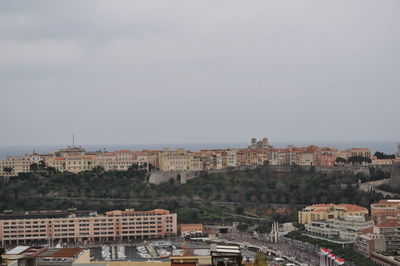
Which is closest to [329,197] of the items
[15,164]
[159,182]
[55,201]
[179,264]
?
[159,182]

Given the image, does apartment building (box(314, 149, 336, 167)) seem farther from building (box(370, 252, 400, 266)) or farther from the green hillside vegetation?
building (box(370, 252, 400, 266))

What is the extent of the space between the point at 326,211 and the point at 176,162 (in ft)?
48.7

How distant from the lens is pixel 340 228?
A: 1353 inches

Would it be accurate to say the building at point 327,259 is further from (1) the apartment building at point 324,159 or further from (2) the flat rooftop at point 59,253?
(1) the apartment building at point 324,159

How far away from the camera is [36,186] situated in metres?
46.2

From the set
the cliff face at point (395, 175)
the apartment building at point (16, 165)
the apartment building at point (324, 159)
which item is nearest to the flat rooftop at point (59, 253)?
the cliff face at point (395, 175)

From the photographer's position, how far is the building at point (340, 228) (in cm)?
3322

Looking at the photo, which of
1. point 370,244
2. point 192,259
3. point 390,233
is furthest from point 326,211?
point 192,259

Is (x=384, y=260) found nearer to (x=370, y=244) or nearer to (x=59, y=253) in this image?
(x=370, y=244)

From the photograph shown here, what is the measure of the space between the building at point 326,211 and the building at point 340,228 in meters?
1.46

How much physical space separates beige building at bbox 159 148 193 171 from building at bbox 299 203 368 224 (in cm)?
1319

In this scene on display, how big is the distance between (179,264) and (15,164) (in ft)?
121

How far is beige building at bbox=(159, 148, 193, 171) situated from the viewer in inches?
1969

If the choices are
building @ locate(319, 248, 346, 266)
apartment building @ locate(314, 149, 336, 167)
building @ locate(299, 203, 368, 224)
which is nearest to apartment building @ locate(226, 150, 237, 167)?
apartment building @ locate(314, 149, 336, 167)
